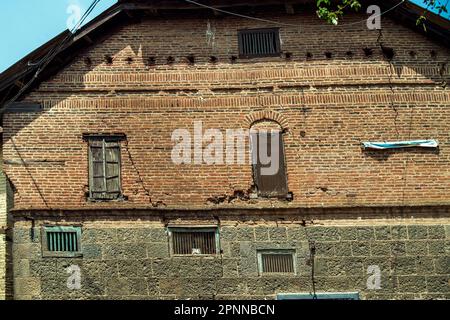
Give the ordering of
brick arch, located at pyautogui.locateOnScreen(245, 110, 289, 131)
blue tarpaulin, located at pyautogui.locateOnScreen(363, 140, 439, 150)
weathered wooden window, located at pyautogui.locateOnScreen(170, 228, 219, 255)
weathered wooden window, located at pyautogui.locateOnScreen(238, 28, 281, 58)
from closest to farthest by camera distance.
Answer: weathered wooden window, located at pyautogui.locateOnScreen(170, 228, 219, 255) < blue tarpaulin, located at pyautogui.locateOnScreen(363, 140, 439, 150) < brick arch, located at pyautogui.locateOnScreen(245, 110, 289, 131) < weathered wooden window, located at pyautogui.locateOnScreen(238, 28, 281, 58)

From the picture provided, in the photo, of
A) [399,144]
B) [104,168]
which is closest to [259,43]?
[399,144]

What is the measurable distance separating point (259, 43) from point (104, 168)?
185 inches

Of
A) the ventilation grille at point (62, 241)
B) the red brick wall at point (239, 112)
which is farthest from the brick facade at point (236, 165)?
the ventilation grille at point (62, 241)

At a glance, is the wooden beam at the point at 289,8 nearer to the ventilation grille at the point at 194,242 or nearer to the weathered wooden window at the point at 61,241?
the ventilation grille at the point at 194,242

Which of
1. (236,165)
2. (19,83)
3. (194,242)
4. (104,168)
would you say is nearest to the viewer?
(194,242)

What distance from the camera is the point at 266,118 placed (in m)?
13.8

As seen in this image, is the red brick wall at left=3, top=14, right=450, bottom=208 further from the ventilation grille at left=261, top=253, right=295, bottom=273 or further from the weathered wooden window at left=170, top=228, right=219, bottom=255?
the ventilation grille at left=261, top=253, right=295, bottom=273

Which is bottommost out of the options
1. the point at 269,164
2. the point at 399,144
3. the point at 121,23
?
the point at 269,164

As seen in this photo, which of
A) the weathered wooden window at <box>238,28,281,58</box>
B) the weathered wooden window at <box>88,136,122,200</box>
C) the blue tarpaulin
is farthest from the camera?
the weathered wooden window at <box>238,28,281,58</box>

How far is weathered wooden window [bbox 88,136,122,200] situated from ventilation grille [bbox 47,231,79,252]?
3.09ft

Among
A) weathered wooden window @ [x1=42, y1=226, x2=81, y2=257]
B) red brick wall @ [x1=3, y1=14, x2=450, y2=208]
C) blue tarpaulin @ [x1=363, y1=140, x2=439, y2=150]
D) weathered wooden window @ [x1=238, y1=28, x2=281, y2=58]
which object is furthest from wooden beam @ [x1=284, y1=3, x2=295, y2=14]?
weathered wooden window @ [x1=42, y1=226, x2=81, y2=257]

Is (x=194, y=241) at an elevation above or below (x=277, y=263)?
above

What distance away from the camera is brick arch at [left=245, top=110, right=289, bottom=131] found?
13734 millimetres

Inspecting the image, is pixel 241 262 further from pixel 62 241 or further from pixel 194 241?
pixel 62 241
